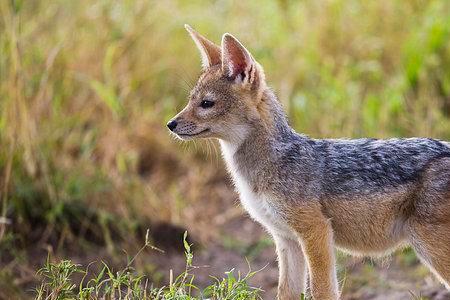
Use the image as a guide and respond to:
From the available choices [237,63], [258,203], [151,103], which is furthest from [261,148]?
[151,103]

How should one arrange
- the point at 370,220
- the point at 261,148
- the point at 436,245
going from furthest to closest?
the point at 261,148 < the point at 370,220 < the point at 436,245

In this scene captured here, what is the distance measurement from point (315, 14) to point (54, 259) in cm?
506

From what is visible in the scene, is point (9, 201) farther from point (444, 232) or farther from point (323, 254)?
point (444, 232)

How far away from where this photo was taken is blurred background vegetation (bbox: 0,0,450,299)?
821cm

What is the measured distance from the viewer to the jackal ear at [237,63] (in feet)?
20.2

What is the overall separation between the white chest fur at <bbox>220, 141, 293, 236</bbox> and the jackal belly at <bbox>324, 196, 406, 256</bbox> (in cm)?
34

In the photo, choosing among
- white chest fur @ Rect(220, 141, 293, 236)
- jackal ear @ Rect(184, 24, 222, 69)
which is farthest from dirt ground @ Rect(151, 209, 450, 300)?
jackal ear @ Rect(184, 24, 222, 69)

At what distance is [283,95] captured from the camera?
1021 centimetres

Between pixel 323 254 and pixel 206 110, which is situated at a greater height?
pixel 206 110

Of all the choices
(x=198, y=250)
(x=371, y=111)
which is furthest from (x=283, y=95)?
(x=198, y=250)

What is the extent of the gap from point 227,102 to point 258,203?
0.74 metres

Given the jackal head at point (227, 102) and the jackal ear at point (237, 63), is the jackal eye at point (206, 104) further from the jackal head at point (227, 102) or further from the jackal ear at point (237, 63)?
the jackal ear at point (237, 63)

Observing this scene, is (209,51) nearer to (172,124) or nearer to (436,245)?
(172,124)

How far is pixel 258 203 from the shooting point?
6.06m
